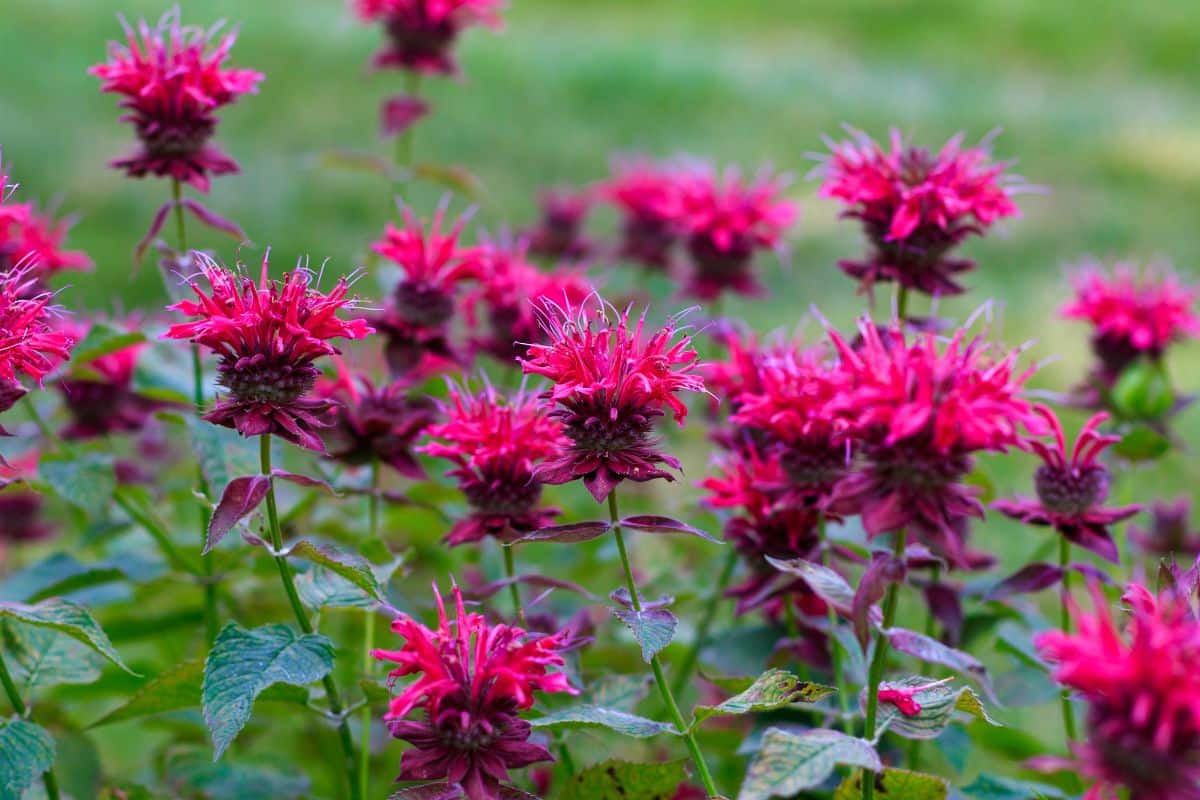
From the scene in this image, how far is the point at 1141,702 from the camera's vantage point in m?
0.90

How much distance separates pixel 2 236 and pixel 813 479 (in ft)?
3.51

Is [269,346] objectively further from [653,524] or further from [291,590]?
[653,524]

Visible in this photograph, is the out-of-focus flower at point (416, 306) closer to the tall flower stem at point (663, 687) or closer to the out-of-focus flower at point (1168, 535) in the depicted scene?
the tall flower stem at point (663, 687)

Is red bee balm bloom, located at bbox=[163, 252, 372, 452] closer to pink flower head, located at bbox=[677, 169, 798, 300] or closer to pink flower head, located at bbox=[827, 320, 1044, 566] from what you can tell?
pink flower head, located at bbox=[827, 320, 1044, 566]

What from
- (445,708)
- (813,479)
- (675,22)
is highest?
(675,22)

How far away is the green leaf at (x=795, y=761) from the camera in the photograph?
1.07 m

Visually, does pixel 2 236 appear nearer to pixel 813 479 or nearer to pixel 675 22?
pixel 813 479

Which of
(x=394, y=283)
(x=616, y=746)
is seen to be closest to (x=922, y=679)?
(x=394, y=283)

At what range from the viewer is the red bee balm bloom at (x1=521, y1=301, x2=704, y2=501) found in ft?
4.11

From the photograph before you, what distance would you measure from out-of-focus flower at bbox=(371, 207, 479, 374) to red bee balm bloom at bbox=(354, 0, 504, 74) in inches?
23.3

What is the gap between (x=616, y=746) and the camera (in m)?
2.46

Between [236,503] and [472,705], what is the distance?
29cm

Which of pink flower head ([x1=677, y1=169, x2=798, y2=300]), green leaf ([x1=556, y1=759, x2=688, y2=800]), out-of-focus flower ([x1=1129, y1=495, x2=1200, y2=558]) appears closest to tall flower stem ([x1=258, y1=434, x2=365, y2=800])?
green leaf ([x1=556, y1=759, x2=688, y2=800])

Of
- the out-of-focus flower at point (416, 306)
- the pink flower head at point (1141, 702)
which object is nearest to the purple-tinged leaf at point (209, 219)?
the out-of-focus flower at point (416, 306)
